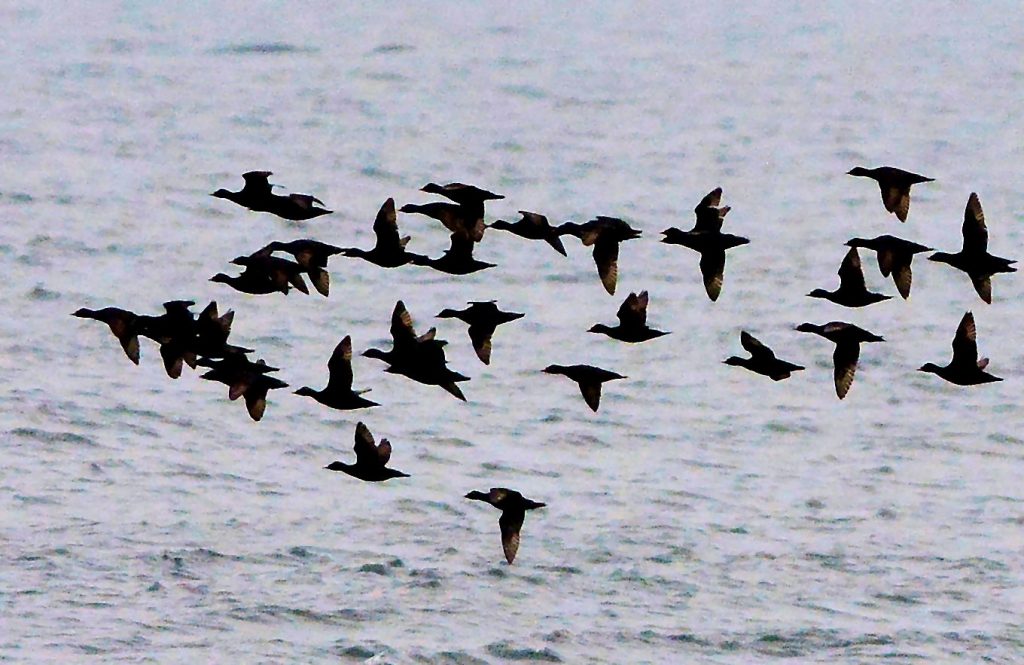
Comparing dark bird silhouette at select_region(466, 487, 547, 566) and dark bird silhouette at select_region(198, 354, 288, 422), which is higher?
dark bird silhouette at select_region(198, 354, 288, 422)

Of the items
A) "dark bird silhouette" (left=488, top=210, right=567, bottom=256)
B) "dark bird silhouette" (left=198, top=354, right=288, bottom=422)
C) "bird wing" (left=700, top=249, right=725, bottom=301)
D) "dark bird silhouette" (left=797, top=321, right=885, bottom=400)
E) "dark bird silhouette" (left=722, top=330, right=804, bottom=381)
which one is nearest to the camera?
"dark bird silhouette" (left=797, top=321, right=885, bottom=400)

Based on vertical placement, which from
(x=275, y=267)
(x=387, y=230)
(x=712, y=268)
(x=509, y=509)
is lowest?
(x=509, y=509)

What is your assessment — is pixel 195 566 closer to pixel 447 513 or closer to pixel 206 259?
pixel 447 513

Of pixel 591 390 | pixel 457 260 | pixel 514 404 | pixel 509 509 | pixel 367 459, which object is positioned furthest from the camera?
pixel 514 404

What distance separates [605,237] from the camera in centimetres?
2152

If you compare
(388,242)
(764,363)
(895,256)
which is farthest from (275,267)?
(895,256)

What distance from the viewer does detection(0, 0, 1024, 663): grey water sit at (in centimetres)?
4031

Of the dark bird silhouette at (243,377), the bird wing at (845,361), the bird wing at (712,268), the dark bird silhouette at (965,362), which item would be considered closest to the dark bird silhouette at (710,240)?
the bird wing at (712,268)

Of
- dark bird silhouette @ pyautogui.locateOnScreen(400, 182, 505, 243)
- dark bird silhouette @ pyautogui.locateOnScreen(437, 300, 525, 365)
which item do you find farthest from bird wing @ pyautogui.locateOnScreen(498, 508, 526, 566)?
dark bird silhouette @ pyautogui.locateOnScreen(400, 182, 505, 243)

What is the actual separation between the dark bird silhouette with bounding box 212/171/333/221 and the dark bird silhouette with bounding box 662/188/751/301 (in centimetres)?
335

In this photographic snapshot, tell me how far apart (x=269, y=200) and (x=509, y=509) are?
146 inches

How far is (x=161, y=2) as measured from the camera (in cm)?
10419

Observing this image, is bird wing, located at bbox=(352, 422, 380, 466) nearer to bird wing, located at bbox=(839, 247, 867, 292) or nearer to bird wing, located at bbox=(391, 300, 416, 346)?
bird wing, located at bbox=(391, 300, 416, 346)

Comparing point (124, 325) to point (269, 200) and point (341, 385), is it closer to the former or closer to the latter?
point (269, 200)
